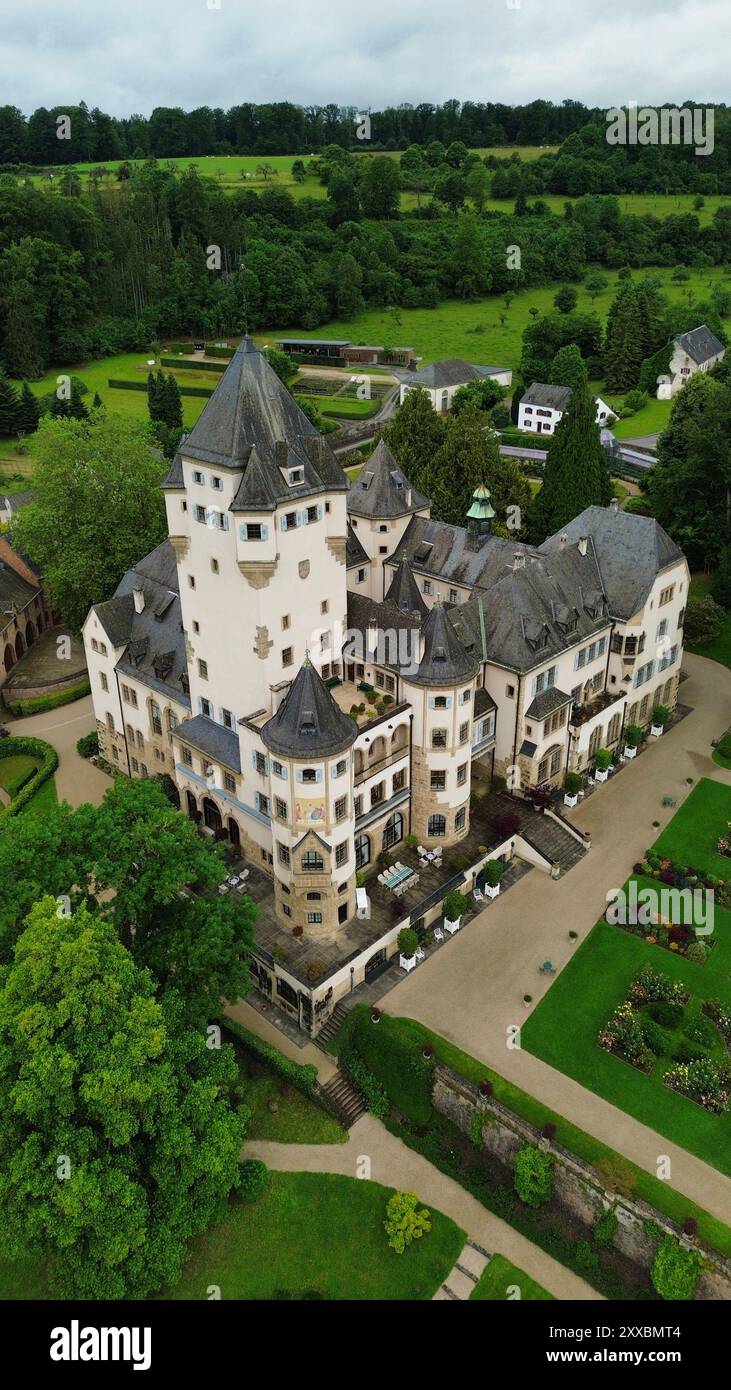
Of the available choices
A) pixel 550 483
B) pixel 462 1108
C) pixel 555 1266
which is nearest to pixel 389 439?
pixel 550 483

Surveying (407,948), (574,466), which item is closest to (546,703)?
(407,948)

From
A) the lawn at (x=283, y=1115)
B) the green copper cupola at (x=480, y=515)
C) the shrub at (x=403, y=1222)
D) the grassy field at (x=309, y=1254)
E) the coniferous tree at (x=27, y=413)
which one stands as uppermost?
the coniferous tree at (x=27, y=413)

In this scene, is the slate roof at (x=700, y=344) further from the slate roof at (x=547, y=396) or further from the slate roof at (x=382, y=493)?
the slate roof at (x=382, y=493)

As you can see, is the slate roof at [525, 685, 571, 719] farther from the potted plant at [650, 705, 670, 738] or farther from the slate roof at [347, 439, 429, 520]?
the slate roof at [347, 439, 429, 520]

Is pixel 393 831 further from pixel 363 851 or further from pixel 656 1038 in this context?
pixel 656 1038

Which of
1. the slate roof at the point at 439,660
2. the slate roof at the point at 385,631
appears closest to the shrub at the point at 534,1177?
the slate roof at the point at 439,660

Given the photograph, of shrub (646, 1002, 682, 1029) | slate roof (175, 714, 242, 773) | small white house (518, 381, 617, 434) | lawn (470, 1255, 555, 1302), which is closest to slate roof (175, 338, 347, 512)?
slate roof (175, 714, 242, 773)
